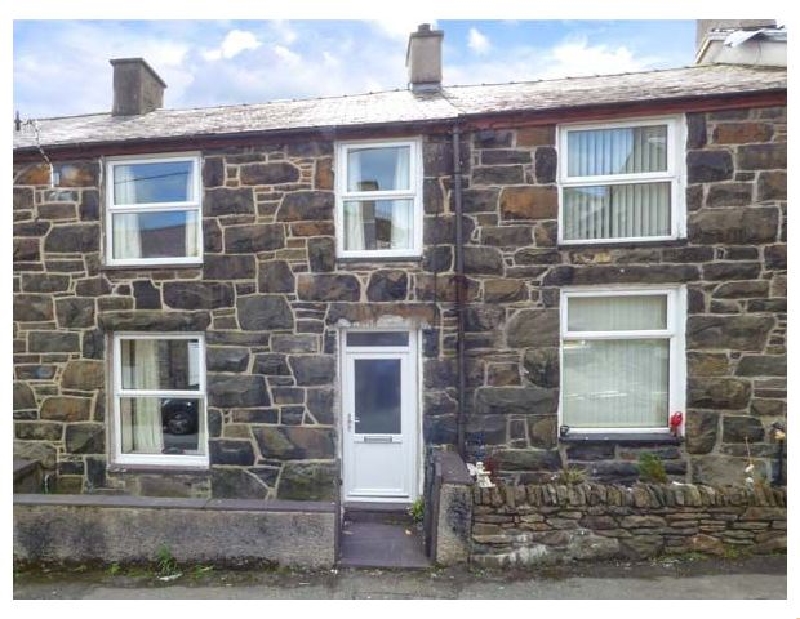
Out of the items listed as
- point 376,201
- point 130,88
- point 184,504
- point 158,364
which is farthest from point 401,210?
point 130,88

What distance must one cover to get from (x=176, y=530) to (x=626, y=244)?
16.6 ft

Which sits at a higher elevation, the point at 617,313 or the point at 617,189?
the point at 617,189

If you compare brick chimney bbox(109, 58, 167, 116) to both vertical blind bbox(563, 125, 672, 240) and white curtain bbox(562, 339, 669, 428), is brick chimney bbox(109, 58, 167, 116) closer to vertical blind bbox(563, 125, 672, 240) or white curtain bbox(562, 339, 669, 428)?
vertical blind bbox(563, 125, 672, 240)

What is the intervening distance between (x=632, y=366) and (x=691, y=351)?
59 centimetres

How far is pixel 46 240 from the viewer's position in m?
5.50

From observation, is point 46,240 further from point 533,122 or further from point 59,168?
point 533,122

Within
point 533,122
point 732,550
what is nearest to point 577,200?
point 533,122

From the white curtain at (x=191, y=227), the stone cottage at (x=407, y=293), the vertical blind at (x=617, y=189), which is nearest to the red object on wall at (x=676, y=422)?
the stone cottage at (x=407, y=293)

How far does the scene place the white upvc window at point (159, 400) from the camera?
5.49 metres

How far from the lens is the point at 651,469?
15.8ft

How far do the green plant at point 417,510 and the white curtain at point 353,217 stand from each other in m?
2.89

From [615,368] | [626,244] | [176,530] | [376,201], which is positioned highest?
[376,201]

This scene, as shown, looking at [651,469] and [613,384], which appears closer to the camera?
[651,469]

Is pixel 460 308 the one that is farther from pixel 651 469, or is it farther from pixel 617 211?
pixel 651 469
